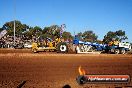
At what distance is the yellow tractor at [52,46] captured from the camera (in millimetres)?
20516

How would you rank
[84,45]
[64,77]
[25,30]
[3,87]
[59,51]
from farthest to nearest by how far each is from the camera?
1. [25,30]
2. [84,45]
3. [59,51]
4. [64,77]
5. [3,87]

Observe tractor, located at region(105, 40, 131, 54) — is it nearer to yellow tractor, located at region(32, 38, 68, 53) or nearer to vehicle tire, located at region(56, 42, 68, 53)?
yellow tractor, located at region(32, 38, 68, 53)

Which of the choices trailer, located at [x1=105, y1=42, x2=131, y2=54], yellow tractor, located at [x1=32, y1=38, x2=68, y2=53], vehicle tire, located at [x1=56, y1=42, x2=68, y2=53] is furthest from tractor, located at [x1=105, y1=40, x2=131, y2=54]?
vehicle tire, located at [x1=56, y1=42, x2=68, y2=53]

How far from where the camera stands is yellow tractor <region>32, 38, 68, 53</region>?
67.3 ft

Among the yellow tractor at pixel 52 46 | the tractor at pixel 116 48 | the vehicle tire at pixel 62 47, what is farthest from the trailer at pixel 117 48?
the vehicle tire at pixel 62 47

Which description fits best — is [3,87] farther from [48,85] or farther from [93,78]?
[93,78]

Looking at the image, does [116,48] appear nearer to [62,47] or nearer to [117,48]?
[117,48]

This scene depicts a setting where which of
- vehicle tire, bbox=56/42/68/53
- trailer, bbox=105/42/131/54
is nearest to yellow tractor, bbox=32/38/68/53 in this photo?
vehicle tire, bbox=56/42/68/53

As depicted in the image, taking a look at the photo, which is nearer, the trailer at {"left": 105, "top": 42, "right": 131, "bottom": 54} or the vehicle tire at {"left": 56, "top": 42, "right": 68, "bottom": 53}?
the vehicle tire at {"left": 56, "top": 42, "right": 68, "bottom": 53}

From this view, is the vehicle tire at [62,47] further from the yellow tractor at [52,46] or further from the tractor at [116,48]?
the tractor at [116,48]

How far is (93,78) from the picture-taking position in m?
2.41

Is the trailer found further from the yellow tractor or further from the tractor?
the yellow tractor

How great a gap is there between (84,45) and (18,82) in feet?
49.8

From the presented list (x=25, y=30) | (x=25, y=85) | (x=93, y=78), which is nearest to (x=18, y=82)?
(x=25, y=85)
